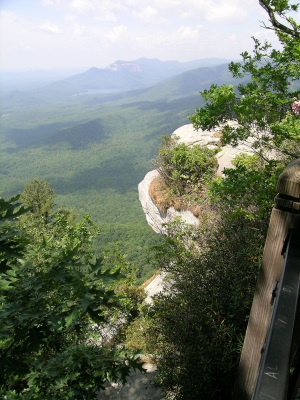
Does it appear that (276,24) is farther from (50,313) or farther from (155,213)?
(155,213)

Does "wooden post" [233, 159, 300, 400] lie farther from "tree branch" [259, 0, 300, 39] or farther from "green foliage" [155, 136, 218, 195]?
"green foliage" [155, 136, 218, 195]

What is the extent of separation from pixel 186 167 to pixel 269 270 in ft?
35.6

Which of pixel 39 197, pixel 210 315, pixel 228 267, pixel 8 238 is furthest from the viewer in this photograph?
pixel 39 197

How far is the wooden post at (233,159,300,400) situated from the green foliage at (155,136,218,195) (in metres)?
10.3

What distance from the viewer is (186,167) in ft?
39.4

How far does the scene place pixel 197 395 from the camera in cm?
457

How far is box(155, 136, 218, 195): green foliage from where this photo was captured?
39.5 ft

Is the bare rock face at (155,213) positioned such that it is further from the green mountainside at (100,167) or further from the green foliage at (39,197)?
the green foliage at (39,197)

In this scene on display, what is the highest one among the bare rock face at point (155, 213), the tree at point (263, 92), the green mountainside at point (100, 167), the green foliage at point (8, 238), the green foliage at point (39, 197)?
the tree at point (263, 92)

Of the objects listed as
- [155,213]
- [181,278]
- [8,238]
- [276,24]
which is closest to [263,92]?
[276,24]

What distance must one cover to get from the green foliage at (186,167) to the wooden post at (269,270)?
1029 cm

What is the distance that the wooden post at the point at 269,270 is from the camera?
1.06m

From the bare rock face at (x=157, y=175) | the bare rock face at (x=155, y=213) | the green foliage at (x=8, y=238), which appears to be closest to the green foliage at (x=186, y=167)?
the bare rock face at (x=157, y=175)

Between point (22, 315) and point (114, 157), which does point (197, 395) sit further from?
point (114, 157)
